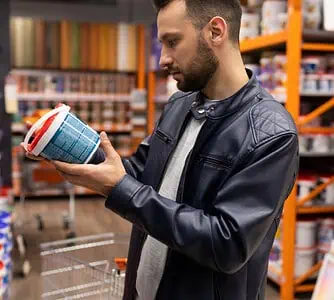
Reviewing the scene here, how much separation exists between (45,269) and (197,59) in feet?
4.38

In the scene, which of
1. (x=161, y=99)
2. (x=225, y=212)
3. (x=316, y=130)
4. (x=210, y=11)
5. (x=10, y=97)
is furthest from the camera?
(x=161, y=99)

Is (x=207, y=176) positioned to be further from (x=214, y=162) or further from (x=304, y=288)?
(x=304, y=288)

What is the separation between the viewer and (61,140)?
1.30 meters

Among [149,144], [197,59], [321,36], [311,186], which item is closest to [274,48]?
[321,36]

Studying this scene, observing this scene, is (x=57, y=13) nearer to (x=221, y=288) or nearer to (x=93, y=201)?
(x=93, y=201)

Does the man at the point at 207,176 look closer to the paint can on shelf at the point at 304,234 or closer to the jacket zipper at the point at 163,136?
the jacket zipper at the point at 163,136

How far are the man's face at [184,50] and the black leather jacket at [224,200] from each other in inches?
4.0

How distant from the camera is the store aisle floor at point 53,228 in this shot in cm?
→ 403

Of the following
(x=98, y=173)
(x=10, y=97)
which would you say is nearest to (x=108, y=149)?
(x=98, y=173)

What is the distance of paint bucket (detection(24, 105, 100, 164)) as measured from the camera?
1298 millimetres

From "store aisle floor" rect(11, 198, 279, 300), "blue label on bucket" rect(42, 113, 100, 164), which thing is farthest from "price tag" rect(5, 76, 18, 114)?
"blue label on bucket" rect(42, 113, 100, 164)

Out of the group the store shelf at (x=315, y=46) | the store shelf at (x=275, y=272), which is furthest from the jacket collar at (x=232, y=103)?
the store shelf at (x=275, y=272)

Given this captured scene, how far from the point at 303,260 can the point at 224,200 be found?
273 cm

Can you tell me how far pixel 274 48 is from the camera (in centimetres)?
419
